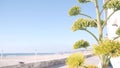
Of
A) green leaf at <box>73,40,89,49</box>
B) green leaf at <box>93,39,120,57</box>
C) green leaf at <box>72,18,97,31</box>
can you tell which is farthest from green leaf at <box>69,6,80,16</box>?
green leaf at <box>93,39,120,57</box>

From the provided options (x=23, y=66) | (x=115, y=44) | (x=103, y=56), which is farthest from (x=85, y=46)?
(x=23, y=66)

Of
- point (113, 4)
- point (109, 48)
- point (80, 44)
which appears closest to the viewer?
point (109, 48)

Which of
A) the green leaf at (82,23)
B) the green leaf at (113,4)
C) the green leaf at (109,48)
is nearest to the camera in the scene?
the green leaf at (109,48)

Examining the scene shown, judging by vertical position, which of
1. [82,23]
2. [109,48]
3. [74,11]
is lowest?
[109,48]

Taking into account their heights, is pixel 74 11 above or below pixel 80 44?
above

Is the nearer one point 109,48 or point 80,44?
point 109,48

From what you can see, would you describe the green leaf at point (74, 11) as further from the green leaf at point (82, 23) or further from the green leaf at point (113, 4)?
the green leaf at point (113, 4)

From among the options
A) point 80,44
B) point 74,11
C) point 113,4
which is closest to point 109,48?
point 113,4

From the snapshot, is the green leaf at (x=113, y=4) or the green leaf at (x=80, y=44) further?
the green leaf at (x=80, y=44)

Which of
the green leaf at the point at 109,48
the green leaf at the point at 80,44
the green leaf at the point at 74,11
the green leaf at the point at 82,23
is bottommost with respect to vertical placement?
the green leaf at the point at 109,48

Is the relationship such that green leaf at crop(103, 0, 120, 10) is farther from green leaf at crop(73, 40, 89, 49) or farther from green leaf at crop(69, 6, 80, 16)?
green leaf at crop(73, 40, 89, 49)

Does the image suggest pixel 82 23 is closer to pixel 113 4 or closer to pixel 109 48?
pixel 113 4

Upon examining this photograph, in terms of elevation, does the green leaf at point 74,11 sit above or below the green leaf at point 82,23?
above

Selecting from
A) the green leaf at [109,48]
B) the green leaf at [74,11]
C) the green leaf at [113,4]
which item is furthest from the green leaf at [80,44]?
the green leaf at [109,48]
